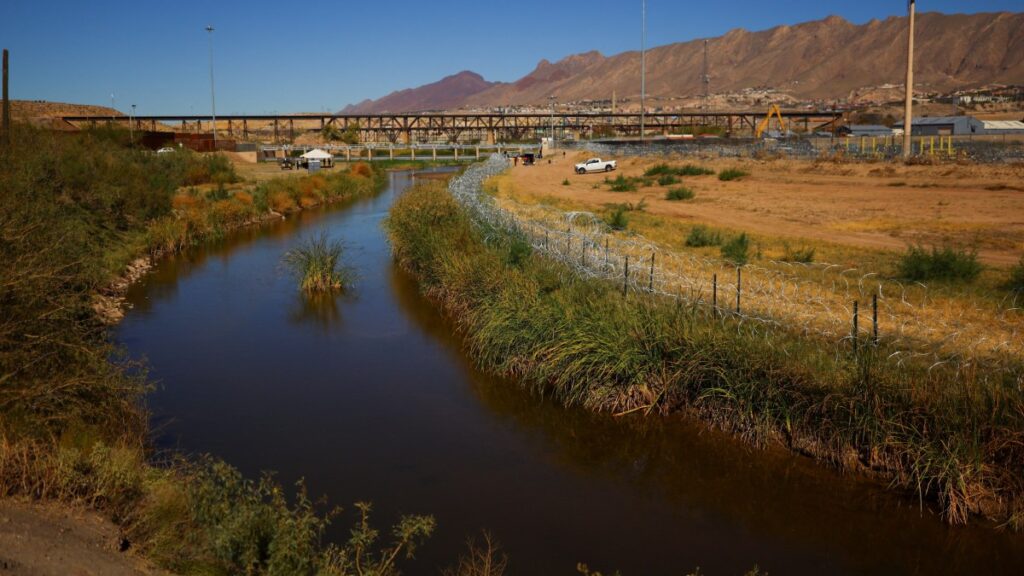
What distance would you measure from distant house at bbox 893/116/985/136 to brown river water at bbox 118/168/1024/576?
3161 inches

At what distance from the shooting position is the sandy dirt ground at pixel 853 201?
26.7 meters

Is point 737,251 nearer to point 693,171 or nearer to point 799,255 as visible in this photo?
point 799,255

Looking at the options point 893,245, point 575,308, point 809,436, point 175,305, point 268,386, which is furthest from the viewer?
point 893,245

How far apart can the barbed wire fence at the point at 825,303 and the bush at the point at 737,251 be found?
0.31 metres

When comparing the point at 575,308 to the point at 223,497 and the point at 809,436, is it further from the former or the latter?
the point at 223,497

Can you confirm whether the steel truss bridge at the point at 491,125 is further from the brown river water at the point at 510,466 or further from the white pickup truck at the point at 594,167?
the brown river water at the point at 510,466

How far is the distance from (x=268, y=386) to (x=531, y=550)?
7354 millimetres

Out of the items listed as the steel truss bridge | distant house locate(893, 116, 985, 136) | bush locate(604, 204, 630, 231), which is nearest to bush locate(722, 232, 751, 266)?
bush locate(604, 204, 630, 231)

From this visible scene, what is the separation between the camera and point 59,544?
249 inches

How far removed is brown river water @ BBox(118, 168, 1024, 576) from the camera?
9.38 metres

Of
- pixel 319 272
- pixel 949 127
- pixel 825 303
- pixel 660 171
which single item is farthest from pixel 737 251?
pixel 949 127

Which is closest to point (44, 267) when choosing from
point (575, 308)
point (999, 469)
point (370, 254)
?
point (575, 308)

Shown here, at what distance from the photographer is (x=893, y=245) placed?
24859mm

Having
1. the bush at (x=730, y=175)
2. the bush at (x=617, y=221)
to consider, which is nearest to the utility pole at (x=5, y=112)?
the bush at (x=617, y=221)
